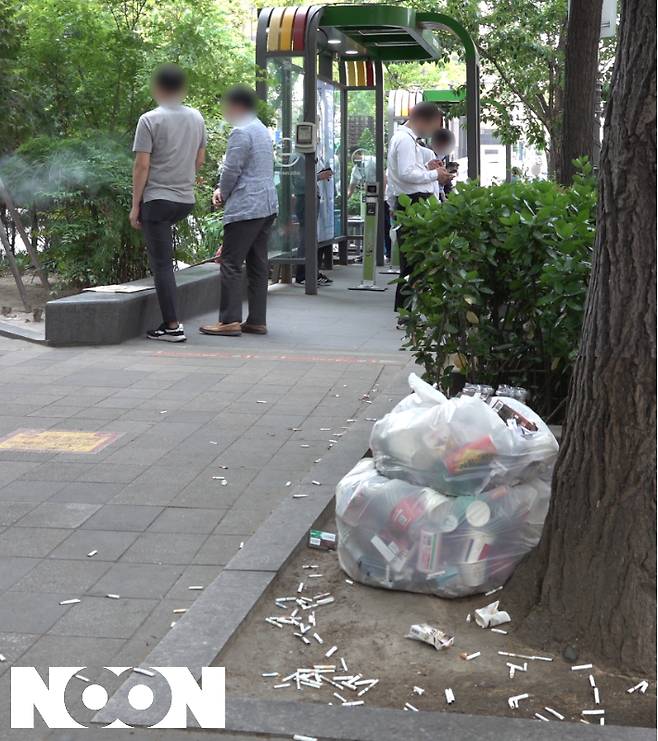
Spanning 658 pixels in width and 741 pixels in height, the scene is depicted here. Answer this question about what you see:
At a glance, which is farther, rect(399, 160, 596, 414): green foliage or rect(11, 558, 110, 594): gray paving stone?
rect(399, 160, 596, 414): green foliage

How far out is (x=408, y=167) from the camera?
11055mm

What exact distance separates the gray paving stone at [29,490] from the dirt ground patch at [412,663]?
1684 millimetres

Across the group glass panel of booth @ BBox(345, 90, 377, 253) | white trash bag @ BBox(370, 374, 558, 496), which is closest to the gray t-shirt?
white trash bag @ BBox(370, 374, 558, 496)

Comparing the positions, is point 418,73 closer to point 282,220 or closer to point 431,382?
point 282,220

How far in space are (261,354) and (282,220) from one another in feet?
15.6

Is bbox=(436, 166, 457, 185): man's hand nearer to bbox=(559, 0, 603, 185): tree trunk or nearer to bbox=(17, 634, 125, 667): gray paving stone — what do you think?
bbox=(559, 0, 603, 185): tree trunk

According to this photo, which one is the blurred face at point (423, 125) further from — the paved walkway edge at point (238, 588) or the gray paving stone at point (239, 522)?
the gray paving stone at point (239, 522)

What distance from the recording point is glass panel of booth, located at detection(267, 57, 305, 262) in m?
13.5

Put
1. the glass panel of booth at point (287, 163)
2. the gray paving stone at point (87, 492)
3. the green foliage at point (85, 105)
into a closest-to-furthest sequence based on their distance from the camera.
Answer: the gray paving stone at point (87, 492)
the green foliage at point (85, 105)
the glass panel of booth at point (287, 163)

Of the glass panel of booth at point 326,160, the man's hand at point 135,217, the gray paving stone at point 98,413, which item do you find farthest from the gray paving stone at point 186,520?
the glass panel of booth at point 326,160

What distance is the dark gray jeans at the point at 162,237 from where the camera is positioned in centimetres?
962

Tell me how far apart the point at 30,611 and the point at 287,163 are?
1012cm

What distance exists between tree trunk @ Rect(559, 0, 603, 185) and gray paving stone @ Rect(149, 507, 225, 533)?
5950mm

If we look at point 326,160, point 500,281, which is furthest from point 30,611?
point 326,160
